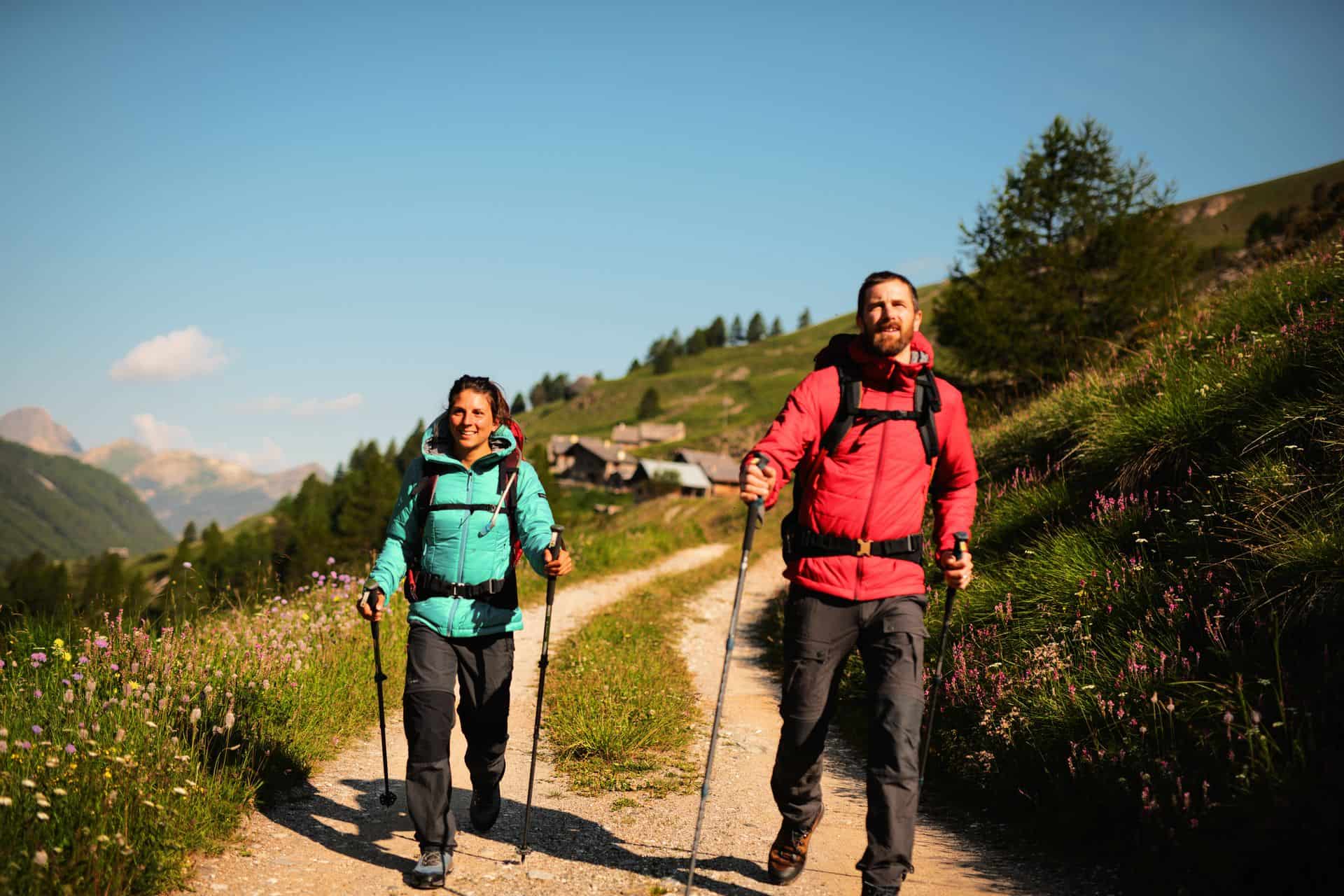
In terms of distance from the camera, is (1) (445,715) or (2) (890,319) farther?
(1) (445,715)

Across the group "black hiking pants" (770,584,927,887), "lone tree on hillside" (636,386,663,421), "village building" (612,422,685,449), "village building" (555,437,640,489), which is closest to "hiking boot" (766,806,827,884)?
"black hiking pants" (770,584,927,887)

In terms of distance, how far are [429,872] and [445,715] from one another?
0.78 meters

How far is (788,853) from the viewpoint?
452 centimetres

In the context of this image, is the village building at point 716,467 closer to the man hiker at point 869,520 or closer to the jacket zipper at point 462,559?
the jacket zipper at point 462,559

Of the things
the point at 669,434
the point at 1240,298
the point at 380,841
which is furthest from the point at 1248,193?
the point at 380,841

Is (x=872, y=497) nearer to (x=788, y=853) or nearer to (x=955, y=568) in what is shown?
(x=955, y=568)

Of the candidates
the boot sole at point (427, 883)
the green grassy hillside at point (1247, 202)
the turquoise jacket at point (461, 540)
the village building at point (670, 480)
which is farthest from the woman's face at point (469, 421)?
the green grassy hillside at point (1247, 202)

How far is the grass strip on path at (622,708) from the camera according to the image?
21.3 feet

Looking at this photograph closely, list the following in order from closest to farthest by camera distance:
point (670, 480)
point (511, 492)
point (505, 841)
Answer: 1. point (511, 492)
2. point (505, 841)
3. point (670, 480)

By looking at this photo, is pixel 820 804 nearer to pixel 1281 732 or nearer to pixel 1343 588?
pixel 1281 732

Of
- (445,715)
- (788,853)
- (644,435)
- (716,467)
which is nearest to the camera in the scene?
(788,853)

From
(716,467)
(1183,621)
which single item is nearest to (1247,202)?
(716,467)

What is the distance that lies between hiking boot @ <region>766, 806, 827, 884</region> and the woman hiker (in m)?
1.76

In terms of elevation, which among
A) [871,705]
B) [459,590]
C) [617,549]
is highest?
[459,590]
